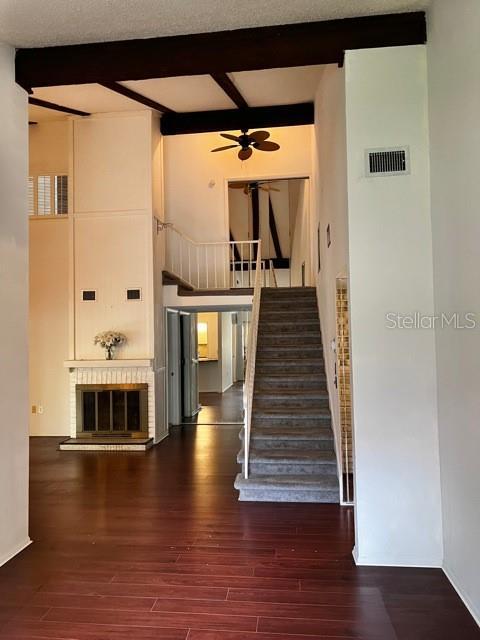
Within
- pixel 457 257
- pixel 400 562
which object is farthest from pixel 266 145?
pixel 400 562

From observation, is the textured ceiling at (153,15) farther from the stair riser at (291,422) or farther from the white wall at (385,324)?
the stair riser at (291,422)

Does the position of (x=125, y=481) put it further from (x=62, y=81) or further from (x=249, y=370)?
(x=62, y=81)

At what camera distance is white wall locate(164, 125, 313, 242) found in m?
7.82

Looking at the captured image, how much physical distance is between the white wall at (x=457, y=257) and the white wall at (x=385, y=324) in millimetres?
88

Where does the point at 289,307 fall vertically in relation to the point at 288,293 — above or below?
below

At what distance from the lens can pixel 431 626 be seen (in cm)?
228

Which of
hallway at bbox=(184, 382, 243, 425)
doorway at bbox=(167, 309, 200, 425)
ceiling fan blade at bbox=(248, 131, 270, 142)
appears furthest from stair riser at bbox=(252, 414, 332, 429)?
ceiling fan blade at bbox=(248, 131, 270, 142)

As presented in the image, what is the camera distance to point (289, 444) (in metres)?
4.64

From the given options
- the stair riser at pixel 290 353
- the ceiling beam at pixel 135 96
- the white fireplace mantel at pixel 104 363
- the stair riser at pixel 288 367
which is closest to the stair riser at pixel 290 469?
the stair riser at pixel 288 367

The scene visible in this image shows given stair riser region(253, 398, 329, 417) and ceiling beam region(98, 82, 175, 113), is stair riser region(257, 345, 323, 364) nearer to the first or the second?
stair riser region(253, 398, 329, 417)

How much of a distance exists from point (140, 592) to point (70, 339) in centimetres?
446

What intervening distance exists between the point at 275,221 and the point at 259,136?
610cm

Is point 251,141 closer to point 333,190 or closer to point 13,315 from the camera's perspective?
point 333,190

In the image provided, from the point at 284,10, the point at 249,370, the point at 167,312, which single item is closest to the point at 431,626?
the point at 249,370
